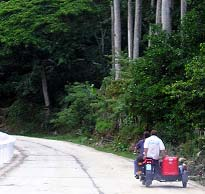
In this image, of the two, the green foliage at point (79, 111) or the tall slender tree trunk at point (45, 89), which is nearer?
the green foliage at point (79, 111)

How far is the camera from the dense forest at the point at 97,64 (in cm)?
3098

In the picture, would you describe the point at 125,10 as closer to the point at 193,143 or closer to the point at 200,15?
the point at 200,15

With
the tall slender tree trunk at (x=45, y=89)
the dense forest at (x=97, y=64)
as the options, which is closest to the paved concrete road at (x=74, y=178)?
the dense forest at (x=97, y=64)

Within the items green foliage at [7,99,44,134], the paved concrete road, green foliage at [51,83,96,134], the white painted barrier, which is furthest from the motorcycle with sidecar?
green foliage at [7,99,44,134]

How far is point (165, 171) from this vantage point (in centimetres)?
1816

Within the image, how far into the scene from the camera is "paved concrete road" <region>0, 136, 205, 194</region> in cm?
1697

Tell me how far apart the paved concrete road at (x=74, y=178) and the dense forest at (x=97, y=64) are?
4.01m

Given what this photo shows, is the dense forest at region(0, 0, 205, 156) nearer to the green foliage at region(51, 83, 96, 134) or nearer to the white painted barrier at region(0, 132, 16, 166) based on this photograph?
the green foliage at region(51, 83, 96, 134)

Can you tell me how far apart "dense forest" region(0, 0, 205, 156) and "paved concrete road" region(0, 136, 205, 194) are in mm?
4015

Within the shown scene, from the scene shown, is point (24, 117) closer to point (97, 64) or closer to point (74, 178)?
point (97, 64)

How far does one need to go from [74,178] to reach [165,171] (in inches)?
144

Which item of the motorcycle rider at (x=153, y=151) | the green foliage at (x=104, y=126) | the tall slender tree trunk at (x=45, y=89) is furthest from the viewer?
the tall slender tree trunk at (x=45, y=89)

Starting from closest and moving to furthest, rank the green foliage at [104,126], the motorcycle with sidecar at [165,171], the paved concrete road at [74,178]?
the paved concrete road at [74,178] < the motorcycle with sidecar at [165,171] < the green foliage at [104,126]

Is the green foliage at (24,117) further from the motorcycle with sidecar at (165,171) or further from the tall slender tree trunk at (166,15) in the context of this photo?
the motorcycle with sidecar at (165,171)
